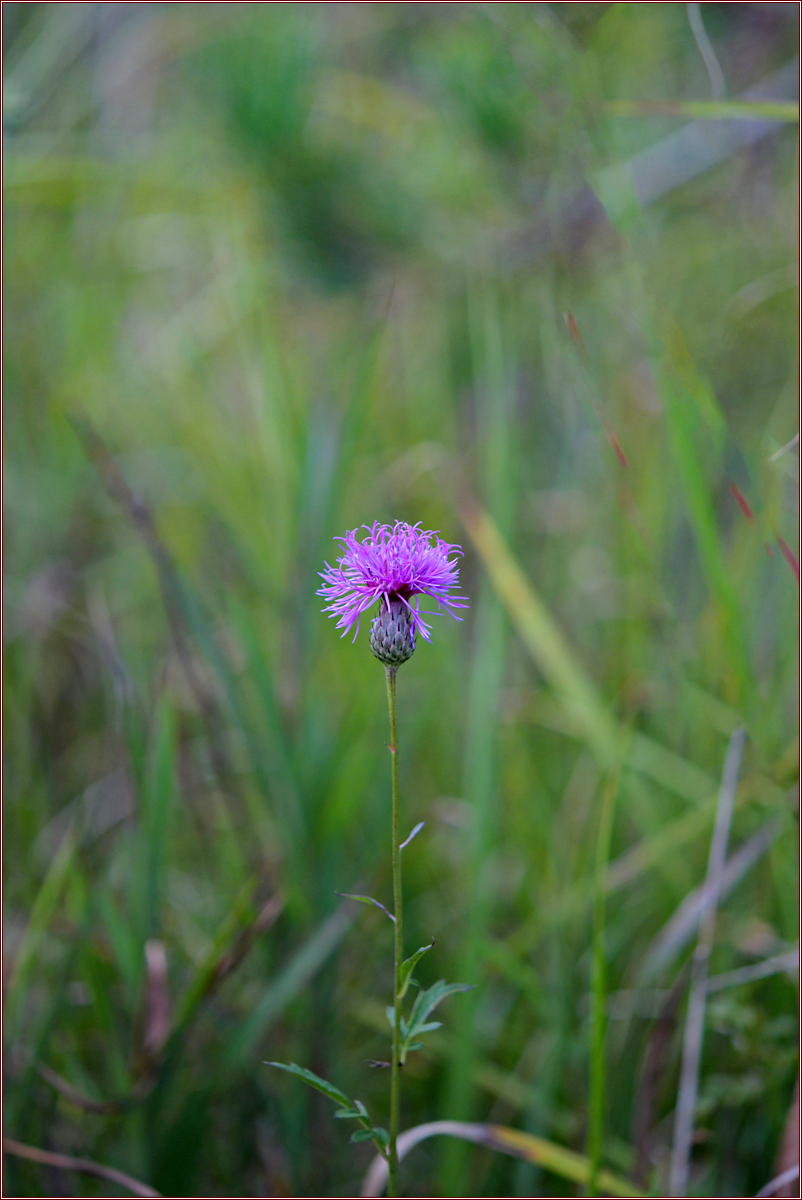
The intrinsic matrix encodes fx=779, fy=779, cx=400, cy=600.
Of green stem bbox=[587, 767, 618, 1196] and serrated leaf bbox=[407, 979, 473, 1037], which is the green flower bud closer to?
serrated leaf bbox=[407, 979, 473, 1037]

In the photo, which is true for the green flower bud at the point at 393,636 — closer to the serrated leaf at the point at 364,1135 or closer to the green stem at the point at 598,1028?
the serrated leaf at the point at 364,1135

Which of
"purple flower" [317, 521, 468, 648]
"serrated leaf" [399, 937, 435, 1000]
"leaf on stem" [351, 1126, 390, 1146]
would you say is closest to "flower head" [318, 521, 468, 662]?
"purple flower" [317, 521, 468, 648]

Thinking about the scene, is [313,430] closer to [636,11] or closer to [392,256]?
[392,256]

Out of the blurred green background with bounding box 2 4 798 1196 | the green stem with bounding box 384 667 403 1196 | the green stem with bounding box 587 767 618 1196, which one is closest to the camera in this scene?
the green stem with bounding box 384 667 403 1196

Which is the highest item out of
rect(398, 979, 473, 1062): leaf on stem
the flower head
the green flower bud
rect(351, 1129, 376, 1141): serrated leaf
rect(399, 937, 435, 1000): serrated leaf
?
the flower head

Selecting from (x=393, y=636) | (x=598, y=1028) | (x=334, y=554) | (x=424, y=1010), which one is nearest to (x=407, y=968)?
(x=424, y=1010)

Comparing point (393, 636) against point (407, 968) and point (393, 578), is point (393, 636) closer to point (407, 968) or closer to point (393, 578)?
point (393, 578)

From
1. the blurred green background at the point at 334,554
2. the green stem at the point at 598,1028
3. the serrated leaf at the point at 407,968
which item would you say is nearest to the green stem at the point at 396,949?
the serrated leaf at the point at 407,968

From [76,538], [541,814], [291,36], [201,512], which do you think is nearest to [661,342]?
[541,814]
